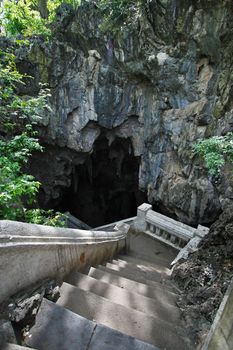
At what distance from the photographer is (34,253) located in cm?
157

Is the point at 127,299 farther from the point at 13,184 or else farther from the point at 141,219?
the point at 141,219

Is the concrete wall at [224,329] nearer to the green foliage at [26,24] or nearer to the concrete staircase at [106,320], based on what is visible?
the concrete staircase at [106,320]

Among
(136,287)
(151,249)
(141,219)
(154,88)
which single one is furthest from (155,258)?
(154,88)

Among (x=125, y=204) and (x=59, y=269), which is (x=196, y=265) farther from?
(x=125, y=204)

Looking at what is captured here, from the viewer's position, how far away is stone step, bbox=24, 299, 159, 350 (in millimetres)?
1290

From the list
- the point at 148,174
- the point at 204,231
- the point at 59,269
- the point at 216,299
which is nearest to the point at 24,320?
the point at 59,269

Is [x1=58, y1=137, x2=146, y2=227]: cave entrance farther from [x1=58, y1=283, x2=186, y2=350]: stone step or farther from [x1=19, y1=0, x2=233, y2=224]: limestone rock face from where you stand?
[x1=58, y1=283, x2=186, y2=350]: stone step

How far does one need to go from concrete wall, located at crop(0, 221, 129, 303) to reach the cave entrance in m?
8.17

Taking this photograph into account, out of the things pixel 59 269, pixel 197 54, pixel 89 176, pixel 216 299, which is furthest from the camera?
pixel 89 176

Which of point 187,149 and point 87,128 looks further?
point 87,128

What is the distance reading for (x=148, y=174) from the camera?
8.74 m

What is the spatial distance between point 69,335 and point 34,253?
0.55 metres

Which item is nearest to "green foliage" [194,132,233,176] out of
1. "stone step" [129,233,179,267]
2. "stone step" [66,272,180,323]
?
"stone step" [129,233,179,267]

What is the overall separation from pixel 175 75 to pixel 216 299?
693cm
